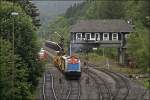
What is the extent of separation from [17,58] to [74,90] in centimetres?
1196

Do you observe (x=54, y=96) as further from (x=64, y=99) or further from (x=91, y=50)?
(x=91, y=50)

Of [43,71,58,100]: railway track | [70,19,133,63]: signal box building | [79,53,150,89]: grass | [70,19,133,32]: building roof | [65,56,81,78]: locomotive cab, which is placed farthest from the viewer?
[70,19,133,32]: building roof

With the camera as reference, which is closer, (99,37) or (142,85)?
(142,85)

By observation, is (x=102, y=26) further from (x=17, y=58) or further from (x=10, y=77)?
(x=10, y=77)

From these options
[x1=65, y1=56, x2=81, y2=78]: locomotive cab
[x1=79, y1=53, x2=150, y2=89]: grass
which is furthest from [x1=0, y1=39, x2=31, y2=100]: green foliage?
[x1=65, y1=56, x2=81, y2=78]: locomotive cab

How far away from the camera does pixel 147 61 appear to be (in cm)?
4847

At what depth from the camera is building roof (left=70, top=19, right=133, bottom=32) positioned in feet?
260

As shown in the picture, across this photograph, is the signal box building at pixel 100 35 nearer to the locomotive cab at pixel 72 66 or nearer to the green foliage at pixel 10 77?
the locomotive cab at pixel 72 66

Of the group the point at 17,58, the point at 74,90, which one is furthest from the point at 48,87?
the point at 17,58

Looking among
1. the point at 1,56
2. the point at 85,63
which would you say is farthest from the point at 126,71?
the point at 1,56

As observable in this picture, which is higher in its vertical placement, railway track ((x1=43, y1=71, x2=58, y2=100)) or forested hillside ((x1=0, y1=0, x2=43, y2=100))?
forested hillside ((x1=0, y1=0, x2=43, y2=100))

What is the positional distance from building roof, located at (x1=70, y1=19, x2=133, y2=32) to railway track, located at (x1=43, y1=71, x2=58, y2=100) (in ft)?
55.9

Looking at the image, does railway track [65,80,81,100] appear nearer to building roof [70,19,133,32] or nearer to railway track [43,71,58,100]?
railway track [43,71,58,100]

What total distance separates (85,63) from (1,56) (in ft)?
126
